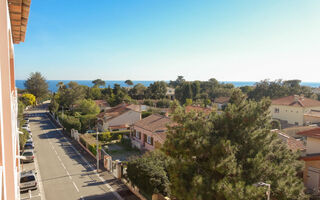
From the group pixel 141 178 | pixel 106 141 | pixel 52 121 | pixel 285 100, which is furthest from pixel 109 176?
pixel 285 100

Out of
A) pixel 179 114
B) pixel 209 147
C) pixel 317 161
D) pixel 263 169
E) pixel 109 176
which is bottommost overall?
pixel 109 176

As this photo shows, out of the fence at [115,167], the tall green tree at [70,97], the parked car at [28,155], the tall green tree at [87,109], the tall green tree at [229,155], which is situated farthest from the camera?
the tall green tree at [70,97]

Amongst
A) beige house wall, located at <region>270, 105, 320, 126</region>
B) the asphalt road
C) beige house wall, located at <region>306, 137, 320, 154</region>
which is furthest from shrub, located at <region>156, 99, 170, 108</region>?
beige house wall, located at <region>306, 137, 320, 154</region>

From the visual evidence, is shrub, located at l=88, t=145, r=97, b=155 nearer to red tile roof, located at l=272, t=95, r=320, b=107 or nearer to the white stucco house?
the white stucco house

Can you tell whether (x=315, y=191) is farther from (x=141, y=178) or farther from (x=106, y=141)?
(x=106, y=141)

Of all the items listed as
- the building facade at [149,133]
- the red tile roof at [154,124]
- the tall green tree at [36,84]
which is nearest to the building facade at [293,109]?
the red tile roof at [154,124]

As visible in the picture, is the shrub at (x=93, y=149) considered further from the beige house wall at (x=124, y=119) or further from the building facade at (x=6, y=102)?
the building facade at (x=6, y=102)
